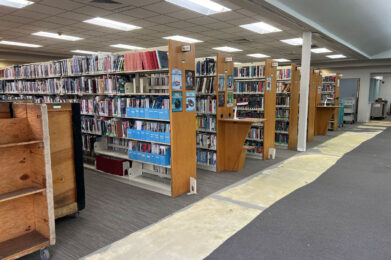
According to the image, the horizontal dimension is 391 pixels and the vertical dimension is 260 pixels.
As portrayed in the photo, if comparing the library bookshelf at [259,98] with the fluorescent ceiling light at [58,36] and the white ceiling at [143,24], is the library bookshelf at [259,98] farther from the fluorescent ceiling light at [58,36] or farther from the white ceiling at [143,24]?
the fluorescent ceiling light at [58,36]

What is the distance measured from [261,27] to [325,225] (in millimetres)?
6775

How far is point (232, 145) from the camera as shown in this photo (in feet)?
17.8

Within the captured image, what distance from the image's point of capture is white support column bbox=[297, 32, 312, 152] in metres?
7.14

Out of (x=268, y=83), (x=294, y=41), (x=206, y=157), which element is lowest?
(x=206, y=157)

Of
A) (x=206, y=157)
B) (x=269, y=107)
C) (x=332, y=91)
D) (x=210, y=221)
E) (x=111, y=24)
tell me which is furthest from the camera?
(x=332, y=91)

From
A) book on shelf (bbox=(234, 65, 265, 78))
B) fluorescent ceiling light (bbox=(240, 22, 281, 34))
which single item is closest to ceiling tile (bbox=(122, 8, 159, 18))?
book on shelf (bbox=(234, 65, 265, 78))

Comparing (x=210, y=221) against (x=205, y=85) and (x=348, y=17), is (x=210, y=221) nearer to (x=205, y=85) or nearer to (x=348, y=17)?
(x=205, y=85)

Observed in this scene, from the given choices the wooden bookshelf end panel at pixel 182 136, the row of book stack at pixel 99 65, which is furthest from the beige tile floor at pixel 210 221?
the row of book stack at pixel 99 65

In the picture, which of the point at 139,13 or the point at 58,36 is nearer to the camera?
the point at 139,13

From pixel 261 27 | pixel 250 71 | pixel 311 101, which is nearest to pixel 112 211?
pixel 250 71

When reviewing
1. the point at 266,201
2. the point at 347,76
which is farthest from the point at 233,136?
the point at 347,76

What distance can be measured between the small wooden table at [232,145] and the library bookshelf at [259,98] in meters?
1.23

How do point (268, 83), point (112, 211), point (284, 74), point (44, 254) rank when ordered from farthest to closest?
point (284, 74) < point (268, 83) < point (112, 211) < point (44, 254)

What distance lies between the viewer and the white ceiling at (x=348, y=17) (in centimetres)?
602
